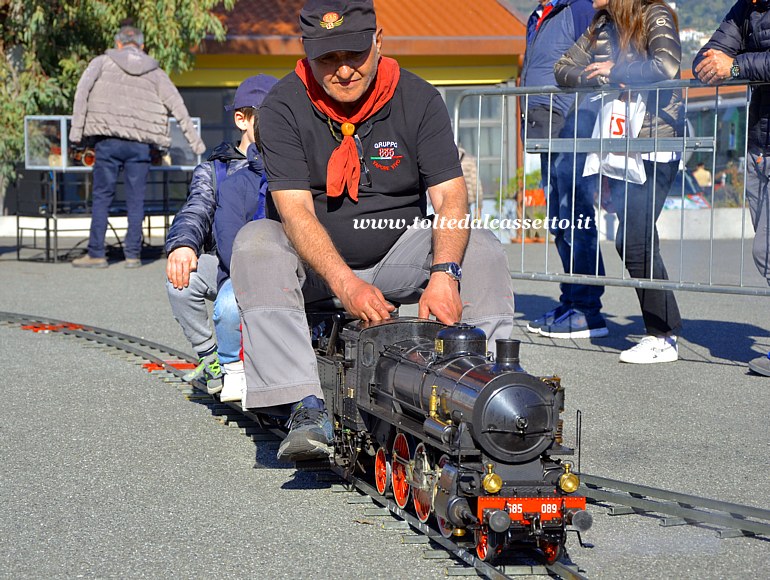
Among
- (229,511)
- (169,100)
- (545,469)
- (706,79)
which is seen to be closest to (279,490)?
(229,511)

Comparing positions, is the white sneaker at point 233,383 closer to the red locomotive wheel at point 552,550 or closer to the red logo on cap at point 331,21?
the red logo on cap at point 331,21

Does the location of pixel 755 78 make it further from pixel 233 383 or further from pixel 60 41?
pixel 60 41

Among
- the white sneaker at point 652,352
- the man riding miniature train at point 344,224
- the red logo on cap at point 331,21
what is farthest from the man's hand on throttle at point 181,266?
the white sneaker at point 652,352

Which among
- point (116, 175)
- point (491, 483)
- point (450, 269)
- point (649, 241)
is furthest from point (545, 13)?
point (491, 483)

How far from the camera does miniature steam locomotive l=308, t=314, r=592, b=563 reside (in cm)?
398

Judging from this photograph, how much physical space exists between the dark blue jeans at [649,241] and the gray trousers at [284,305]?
3453 mm

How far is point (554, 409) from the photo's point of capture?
409 cm

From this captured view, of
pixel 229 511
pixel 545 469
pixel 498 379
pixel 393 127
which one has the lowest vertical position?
pixel 229 511

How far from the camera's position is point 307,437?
4809 millimetres

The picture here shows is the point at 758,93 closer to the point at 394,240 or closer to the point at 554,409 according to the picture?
the point at 394,240

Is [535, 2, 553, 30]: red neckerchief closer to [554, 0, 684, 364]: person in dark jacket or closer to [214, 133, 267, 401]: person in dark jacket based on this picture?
[554, 0, 684, 364]: person in dark jacket

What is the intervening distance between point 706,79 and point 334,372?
400cm

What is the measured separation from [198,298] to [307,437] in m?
2.38

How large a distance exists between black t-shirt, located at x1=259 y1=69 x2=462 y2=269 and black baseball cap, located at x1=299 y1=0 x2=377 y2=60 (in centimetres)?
29
